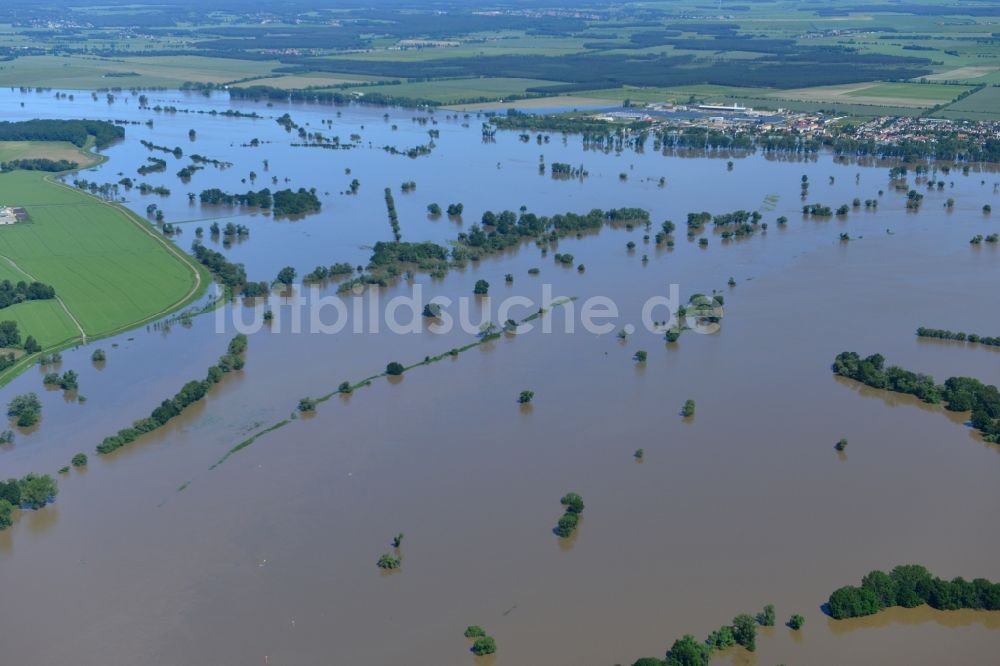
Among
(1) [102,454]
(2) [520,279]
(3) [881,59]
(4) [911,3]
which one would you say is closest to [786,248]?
(2) [520,279]

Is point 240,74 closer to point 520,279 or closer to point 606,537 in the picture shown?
point 520,279

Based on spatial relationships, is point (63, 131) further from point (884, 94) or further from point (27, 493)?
point (884, 94)

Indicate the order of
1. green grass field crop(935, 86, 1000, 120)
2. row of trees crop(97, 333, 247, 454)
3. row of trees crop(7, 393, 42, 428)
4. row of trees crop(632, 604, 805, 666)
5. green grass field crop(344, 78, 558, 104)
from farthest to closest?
green grass field crop(344, 78, 558, 104)
green grass field crop(935, 86, 1000, 120)
row of trees crop(7, 393, 42, 428)
row of trees crop(97, 333, 247, 454)
row of trees crop(632, 604, 805, 666)

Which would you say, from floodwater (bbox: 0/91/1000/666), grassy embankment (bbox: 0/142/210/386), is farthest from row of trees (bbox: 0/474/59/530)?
grassy embankment (bbox: 0/142/210/386)

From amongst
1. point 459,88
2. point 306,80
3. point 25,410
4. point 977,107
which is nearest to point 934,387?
point 25,410

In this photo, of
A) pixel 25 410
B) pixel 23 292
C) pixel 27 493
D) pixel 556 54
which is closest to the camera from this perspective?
pixel 27 493

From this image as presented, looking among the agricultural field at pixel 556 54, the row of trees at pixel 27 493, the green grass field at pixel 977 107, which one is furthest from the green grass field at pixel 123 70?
the row of trees at pixel 27 493

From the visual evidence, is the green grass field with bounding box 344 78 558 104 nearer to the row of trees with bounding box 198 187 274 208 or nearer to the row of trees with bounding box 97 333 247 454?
the row of trees with bounding box 198 187 274 208
